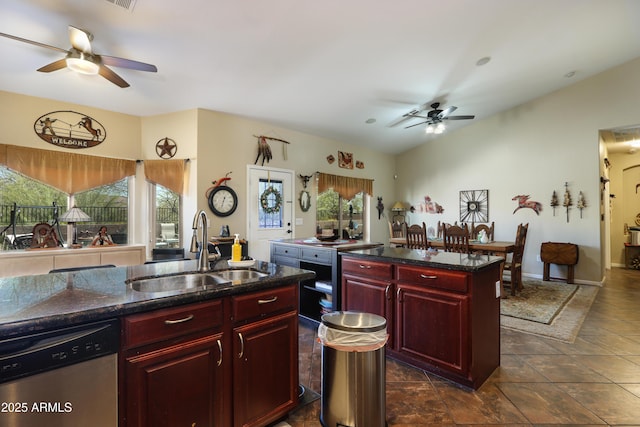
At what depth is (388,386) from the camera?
7.59 ft

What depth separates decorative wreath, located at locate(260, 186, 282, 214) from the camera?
17.6 feet

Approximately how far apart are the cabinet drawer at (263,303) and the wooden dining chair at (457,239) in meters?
3.47

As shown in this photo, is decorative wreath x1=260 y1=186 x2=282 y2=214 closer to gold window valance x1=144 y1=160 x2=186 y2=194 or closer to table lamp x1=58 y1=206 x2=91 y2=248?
gold window valance x1=144 y1=160 x2=186 y2=194

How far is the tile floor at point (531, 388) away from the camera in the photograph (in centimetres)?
196

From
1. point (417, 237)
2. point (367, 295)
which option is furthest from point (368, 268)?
point (417, 237)

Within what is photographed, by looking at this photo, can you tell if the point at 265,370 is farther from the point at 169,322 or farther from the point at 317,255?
the point at 317,255

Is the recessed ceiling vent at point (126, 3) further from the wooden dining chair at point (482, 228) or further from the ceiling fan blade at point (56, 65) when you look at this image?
the wooden dining chair at point (482, 228)

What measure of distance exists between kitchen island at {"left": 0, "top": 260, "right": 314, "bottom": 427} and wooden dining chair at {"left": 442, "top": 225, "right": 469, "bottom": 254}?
3387 millimetres

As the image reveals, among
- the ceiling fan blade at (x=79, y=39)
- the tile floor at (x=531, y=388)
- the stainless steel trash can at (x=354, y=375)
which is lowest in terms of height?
the tile floor at (x=531, y=388)

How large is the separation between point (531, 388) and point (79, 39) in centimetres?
449

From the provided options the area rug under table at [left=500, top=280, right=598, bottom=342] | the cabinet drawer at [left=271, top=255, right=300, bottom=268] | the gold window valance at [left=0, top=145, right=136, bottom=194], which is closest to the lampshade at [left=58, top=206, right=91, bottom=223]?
the gold window valance at [left=0, top=145, right=136, bottom=194]

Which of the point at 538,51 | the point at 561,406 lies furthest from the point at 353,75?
the point at 561,406

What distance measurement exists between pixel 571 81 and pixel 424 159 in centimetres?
311

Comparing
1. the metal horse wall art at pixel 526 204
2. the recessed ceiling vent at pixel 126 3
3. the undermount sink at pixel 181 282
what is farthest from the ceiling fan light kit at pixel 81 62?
the metal horse wall art at pixel 526 204
